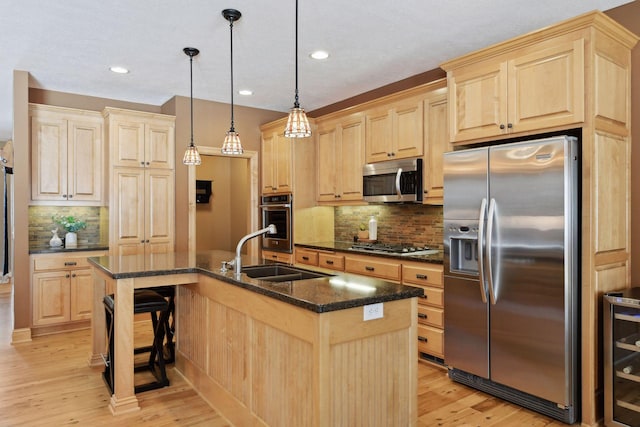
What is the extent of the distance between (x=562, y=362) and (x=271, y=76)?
142 inches

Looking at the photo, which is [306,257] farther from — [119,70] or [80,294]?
[119,70]

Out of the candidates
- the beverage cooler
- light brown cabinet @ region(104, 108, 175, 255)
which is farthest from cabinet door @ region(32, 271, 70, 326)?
the beverage cooler

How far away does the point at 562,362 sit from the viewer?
2.62 meters

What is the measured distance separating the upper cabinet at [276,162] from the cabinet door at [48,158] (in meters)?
2.37

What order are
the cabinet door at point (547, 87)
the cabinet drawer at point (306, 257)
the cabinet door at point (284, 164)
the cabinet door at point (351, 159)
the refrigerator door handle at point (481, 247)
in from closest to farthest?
the cabinet door at point (547, 87), the refrigerator door handle at point (481, 247), the cabinet door at point (351, 159), the cabinet drawer at point (306, 257), the cabinet door at point (284, 164)

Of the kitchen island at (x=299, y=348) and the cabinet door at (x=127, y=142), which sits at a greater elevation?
the cabinet door at (x=127, y=142)

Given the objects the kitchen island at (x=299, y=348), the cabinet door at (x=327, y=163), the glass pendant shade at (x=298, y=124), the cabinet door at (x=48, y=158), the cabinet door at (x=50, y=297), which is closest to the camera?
the kitchen island at (x=299, y=348)

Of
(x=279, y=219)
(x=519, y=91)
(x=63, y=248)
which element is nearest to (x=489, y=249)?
(x=519, y=91)

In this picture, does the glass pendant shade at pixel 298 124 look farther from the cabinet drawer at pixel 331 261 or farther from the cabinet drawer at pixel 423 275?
the cabinet drawer at pixel 331 261

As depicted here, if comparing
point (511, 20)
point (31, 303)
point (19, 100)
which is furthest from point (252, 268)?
point (19, 100)

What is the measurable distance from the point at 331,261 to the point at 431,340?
1436 millimetres

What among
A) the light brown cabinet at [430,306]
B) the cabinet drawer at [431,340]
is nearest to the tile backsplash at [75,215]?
the light brown cabinet at [430,306]

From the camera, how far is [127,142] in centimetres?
485

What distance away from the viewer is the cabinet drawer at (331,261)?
4508 mm
